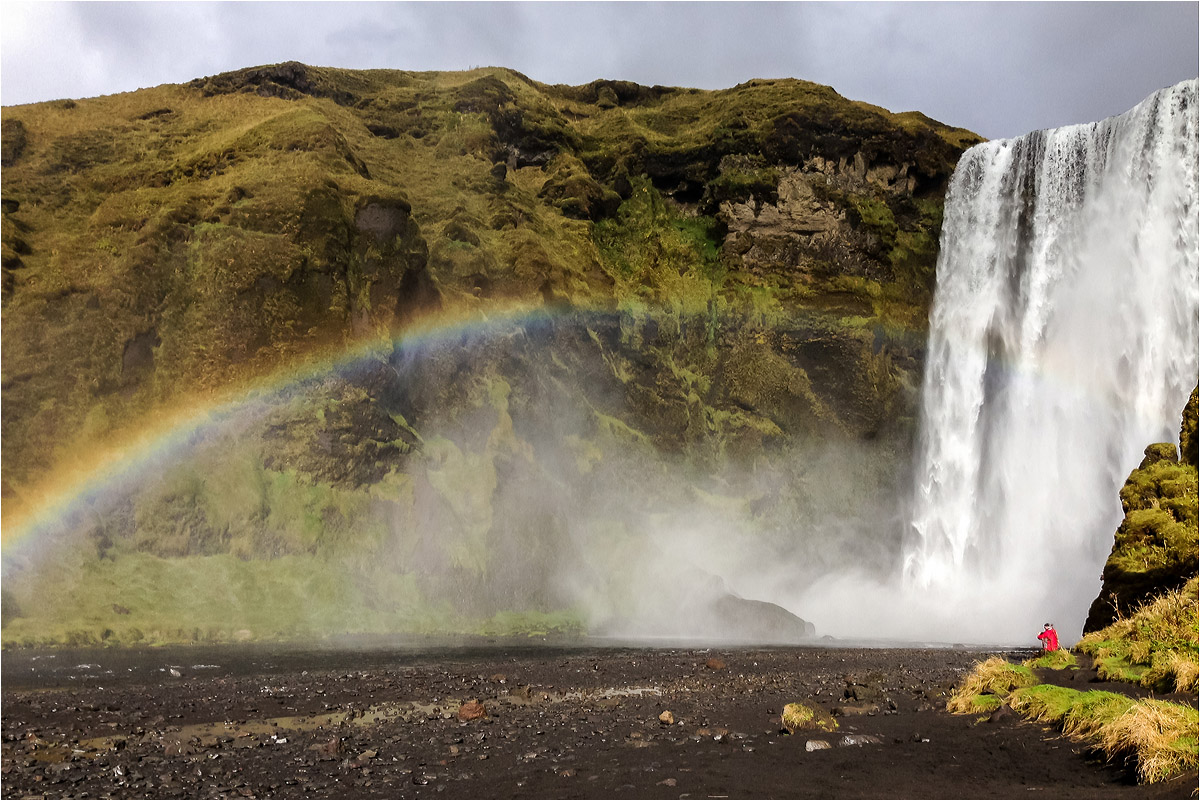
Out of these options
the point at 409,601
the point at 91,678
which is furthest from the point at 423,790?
the point at 409,601

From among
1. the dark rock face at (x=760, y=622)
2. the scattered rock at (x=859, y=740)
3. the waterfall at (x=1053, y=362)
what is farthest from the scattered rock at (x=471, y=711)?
the waterfall at (x=1053, y=362)

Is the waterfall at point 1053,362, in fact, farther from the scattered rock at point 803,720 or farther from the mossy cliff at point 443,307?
the scattered rock at point 803,720

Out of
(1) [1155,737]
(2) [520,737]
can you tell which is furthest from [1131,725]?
(2) [520,737]

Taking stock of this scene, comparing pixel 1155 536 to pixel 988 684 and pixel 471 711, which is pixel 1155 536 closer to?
pixel 988 684

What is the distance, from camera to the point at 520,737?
54.0ft

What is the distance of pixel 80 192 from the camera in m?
55.2

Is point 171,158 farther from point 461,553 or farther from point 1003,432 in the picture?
point 1003,432

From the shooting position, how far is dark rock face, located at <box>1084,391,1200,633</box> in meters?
19.1

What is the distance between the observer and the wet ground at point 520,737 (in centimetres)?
1261

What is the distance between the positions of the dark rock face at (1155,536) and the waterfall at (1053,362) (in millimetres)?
25025

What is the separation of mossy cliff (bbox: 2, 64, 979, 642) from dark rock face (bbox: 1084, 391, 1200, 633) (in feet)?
102

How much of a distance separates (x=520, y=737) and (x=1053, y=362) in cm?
4734

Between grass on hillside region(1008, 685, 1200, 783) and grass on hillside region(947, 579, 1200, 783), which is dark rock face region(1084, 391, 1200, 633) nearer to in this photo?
grass on hillside region(947, 579, 1200, 783)

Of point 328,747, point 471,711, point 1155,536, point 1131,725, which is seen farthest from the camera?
point 1155,536
